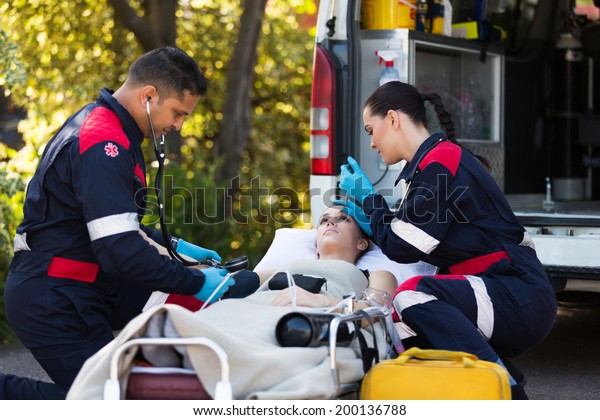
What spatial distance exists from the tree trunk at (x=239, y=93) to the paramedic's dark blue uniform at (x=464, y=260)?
15.9 feet

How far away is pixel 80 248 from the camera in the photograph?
140 inches

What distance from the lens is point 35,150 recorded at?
276 inches

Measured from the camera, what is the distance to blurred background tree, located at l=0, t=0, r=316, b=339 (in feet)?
26.2

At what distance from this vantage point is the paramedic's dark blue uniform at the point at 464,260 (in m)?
3.71

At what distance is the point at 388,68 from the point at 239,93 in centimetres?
373

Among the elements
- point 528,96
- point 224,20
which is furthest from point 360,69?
point 224,20

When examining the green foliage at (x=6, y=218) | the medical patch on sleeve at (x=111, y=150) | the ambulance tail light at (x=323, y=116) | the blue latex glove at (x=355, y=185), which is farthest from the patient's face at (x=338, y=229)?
the green foliage at (x=6, y=218)

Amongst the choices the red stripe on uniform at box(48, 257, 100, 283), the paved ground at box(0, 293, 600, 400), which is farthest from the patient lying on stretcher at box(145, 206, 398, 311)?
the paved ground at box(0, 293, 600, 400)

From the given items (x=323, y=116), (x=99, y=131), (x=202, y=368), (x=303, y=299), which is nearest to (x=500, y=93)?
(x=323, y=116)

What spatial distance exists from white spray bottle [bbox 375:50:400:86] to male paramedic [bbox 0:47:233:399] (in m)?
1.84

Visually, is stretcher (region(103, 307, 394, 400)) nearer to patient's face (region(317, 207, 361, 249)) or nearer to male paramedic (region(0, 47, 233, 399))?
male paramedic (region(0, 47, 233, 399))

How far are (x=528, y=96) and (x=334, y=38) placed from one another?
5.96 ft

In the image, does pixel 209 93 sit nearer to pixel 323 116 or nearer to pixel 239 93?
pixel 239 93

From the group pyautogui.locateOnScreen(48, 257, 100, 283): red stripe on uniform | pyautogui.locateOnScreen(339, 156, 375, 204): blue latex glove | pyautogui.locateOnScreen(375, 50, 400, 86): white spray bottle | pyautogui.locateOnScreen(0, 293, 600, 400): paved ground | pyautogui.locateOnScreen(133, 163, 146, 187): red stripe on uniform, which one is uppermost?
pyautogui.locateOnScreen(375, 50, 400, 86): white spray bottle
